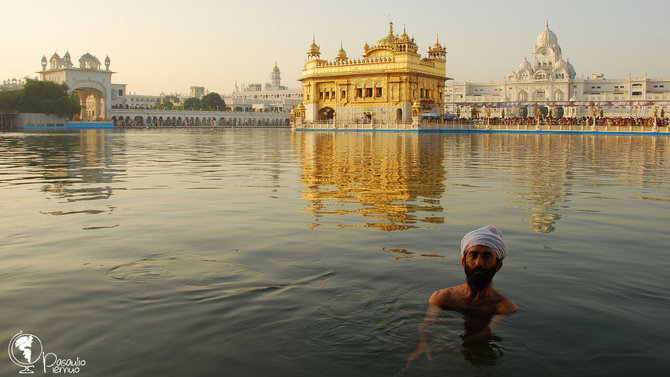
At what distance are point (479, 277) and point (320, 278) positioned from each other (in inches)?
59.2

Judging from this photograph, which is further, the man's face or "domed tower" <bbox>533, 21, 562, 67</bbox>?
"domed tower" <bbox>533, 21, 562, 67</bbox>

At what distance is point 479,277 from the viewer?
3.99 m

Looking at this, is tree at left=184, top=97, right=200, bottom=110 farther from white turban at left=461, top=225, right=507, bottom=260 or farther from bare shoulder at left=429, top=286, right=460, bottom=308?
white turban at left=461, top=225, right=507, bottom=260

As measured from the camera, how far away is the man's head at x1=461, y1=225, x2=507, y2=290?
12.8 ft

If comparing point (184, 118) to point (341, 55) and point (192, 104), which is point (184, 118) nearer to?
point (192, 104)

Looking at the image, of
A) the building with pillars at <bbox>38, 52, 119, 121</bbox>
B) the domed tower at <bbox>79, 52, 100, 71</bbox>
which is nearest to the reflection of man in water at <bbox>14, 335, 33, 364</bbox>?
the building with pillars at <bbox>38, 52, 119, 121</bbox>

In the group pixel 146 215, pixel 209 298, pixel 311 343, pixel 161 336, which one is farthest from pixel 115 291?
pixel 146 215

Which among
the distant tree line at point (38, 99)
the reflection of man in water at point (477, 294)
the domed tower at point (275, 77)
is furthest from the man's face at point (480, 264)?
the domed tower at point (275, 77)

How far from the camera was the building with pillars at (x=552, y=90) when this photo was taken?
10106 centimetres

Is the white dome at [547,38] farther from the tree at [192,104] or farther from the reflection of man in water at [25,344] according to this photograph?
the reflection of man in water at [25,344]

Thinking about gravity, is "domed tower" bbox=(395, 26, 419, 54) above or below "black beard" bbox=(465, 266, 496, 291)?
above

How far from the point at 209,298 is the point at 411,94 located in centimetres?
5531

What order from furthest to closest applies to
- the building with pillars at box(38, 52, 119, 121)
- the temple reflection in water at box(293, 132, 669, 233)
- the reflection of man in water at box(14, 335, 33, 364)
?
1. the building with pillars at box(38, 52, 119, 121)
2. the temple reflection in water at box(293, 132, 669, 233)
3. the reflection of man in water at box(14, 335, 33, 364)

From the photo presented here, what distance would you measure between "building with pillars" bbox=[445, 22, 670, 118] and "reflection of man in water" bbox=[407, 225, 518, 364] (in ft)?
316
